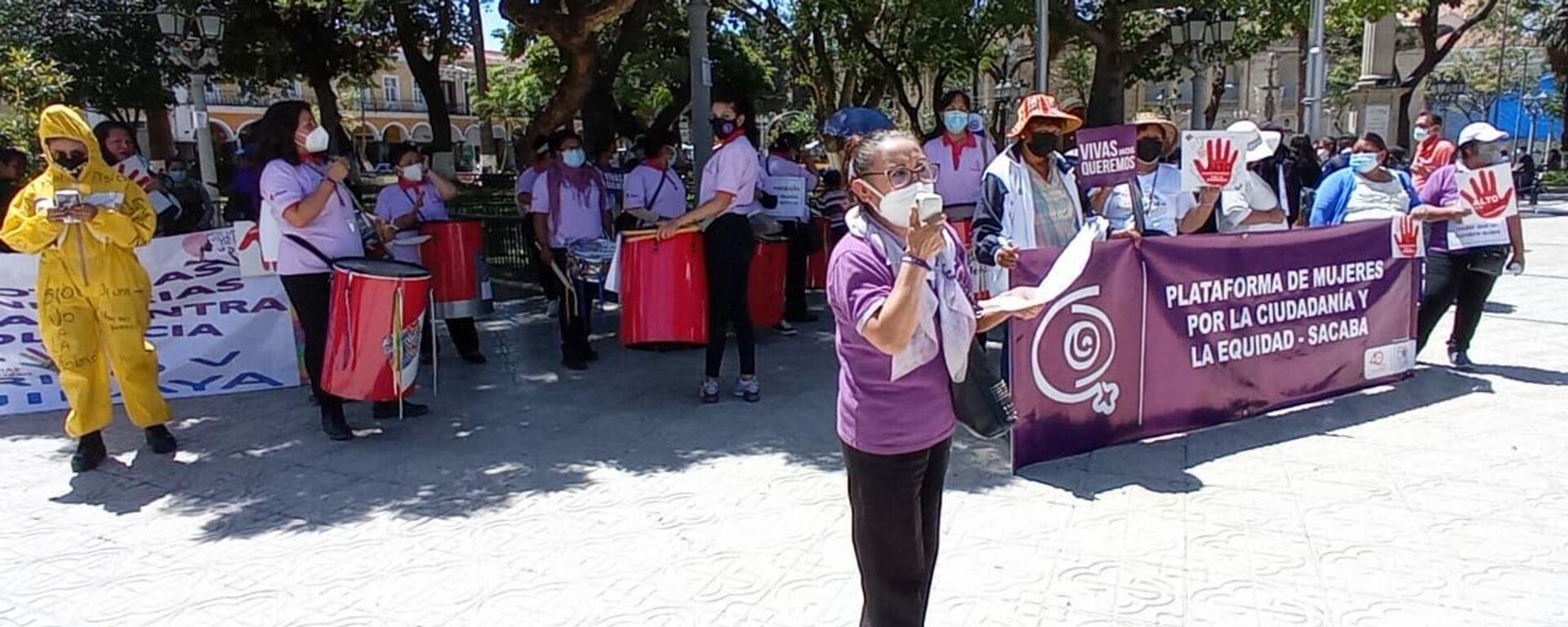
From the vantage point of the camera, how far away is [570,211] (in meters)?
7.10

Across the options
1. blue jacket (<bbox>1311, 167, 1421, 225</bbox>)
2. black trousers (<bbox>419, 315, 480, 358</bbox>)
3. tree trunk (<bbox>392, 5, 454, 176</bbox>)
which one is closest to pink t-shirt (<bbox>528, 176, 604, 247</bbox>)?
black trousers (<bbox>419, 315, 480, 358</bbox>)

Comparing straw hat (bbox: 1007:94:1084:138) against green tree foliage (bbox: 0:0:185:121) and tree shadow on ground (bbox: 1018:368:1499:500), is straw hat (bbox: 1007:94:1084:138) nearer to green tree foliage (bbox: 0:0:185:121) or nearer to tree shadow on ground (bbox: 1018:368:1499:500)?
tree shadow on ground (bbox: 1018:368:1499:500)

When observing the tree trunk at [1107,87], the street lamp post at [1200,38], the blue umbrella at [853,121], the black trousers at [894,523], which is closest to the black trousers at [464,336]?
the blue umbrella at [853,121]

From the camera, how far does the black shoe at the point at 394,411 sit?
5.84 metres

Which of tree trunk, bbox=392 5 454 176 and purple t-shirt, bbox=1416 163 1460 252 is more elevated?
tree trunk, bbox=392 5 454 176

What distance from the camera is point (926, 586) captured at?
274 centimetres

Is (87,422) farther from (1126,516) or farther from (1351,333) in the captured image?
(1351,333)

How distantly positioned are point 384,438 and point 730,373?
7.68 ft

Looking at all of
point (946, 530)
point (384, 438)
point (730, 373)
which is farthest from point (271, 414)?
point (946, 530)

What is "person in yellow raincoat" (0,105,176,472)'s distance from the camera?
4.89m

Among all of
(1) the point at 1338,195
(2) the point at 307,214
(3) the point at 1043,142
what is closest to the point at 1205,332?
(3) the point at 1043,142

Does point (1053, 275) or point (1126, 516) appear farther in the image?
point (1126, 516)

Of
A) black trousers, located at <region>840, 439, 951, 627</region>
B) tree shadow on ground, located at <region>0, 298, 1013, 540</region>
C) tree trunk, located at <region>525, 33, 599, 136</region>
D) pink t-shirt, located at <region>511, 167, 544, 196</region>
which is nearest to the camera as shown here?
black trousers, located at <region>840, 439, 951, 627</region>

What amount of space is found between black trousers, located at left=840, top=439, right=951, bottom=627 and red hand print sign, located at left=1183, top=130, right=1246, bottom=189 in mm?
2980
